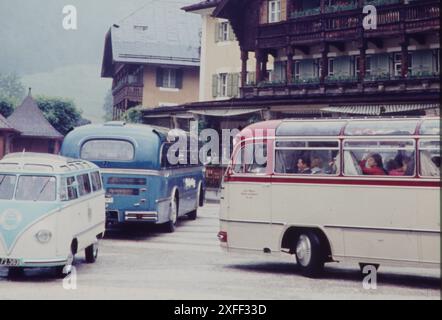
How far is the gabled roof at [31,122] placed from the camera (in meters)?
64.6

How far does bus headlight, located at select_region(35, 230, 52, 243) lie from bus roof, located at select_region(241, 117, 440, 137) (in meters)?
4.16

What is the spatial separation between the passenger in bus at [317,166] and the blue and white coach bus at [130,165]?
19.2 feet

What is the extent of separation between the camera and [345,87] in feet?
117

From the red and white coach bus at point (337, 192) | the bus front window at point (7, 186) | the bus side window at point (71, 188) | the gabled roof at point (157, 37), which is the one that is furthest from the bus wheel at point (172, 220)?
the gabled roof at point (157, 37)

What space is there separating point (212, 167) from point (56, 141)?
3447 centimetres

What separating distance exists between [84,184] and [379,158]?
5257 millimetres

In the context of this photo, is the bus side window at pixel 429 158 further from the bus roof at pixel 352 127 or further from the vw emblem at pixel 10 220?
the vw emblem at pixel 10 220

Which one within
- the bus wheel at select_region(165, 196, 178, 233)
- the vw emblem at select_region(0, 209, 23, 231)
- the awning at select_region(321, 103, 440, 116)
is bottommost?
the bus wheel at select_region(165, 196, 178, 233)

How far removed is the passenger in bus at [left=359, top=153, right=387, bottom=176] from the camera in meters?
12.7

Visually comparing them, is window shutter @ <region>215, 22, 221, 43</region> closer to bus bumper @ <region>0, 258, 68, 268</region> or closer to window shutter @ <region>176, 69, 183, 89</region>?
window shutter @ <region>176, 69, 183, 89</region>

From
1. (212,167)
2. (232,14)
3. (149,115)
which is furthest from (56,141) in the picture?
(212,167)


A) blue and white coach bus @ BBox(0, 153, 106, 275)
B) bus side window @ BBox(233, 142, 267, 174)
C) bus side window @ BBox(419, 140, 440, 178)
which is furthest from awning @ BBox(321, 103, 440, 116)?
blue and white coach bus @ BBox(0, 153, 106, 275)

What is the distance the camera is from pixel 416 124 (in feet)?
41.1

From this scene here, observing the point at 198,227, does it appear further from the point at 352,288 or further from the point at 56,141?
the point at 56,141
